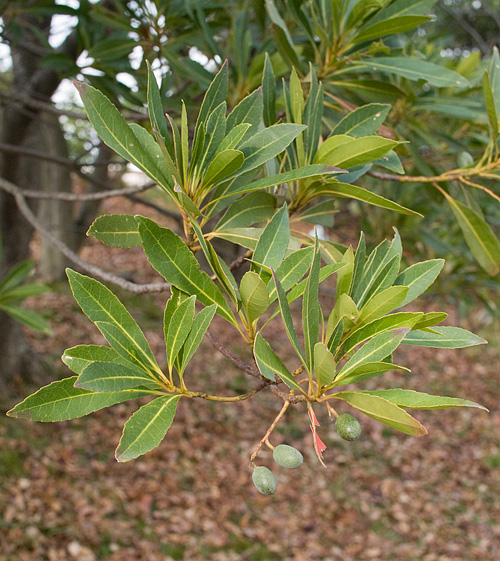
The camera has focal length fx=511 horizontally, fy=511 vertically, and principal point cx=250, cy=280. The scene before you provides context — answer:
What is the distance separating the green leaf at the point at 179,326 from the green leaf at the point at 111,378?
52mm

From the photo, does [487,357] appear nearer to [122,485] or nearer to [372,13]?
[122,485]

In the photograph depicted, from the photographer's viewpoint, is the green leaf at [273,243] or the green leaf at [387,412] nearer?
the green leaf at [387,412]

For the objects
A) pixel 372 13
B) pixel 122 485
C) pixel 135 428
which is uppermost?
pixel 372 13

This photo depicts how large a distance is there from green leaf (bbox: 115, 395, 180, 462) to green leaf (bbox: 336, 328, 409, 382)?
0.77 feet

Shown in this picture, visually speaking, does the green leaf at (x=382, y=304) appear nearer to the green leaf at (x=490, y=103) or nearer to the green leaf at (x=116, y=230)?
the green leaf at (x=116, y=230)

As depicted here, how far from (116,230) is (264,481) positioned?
426 mm

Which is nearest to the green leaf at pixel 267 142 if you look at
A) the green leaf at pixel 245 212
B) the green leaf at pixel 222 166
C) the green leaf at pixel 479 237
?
the green leaf at pixel 222 166

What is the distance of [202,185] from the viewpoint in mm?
691

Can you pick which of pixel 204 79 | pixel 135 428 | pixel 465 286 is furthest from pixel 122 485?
pixel 135 428

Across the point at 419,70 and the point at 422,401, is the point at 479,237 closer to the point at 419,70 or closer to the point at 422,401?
the point at 419,70

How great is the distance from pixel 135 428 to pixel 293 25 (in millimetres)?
1346

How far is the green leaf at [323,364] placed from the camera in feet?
1.90

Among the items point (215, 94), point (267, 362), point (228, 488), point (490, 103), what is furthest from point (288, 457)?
point (228, 488)

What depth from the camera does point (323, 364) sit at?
1.94 feet
